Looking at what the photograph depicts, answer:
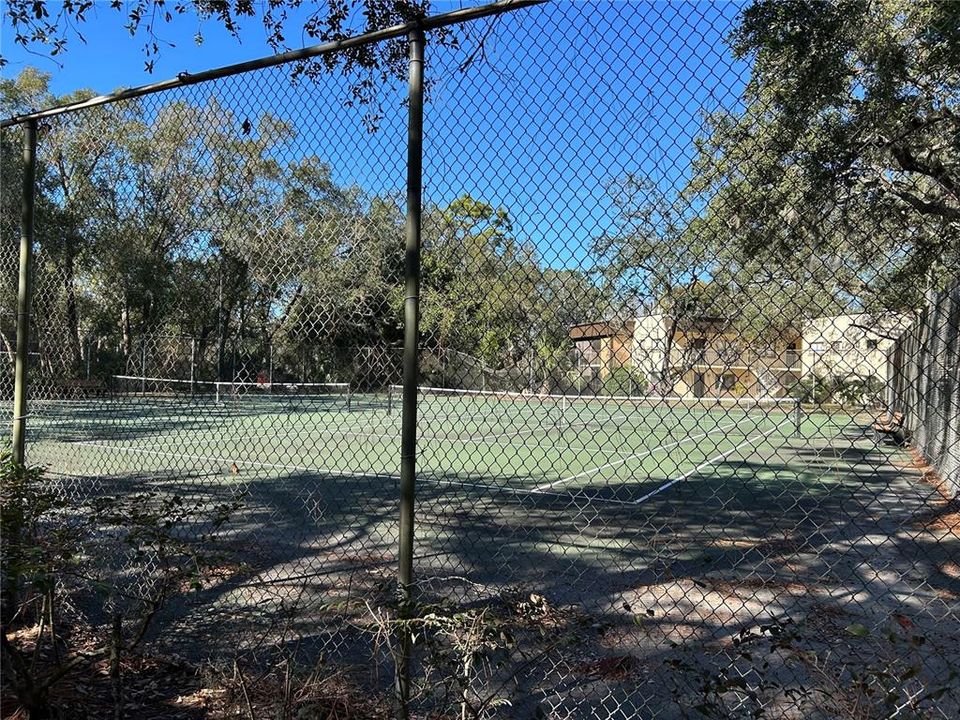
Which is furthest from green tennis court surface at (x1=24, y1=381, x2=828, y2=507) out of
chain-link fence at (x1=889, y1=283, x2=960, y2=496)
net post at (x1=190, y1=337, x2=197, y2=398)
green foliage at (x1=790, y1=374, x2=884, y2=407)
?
chain-link fence at (x1=889, y1=283, x2=960, y2=496)

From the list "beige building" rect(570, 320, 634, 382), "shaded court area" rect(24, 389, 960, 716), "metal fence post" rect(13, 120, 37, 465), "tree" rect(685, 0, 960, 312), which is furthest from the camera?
"metal fence post" rect(13, 120, 37, 465)

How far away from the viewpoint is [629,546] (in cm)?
689

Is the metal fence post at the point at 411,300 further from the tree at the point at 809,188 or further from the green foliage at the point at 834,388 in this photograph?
the green foliage at the point at 834,388

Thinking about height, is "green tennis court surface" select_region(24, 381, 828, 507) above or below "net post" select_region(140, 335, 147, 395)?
below

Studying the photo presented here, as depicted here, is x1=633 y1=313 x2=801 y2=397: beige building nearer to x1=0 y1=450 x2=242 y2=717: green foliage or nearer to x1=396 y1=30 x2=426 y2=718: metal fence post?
x1=396 y1=30 x2=426 y2=718: metal fence post

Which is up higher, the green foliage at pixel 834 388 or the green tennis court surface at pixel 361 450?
the green foliage at pixel 834 388

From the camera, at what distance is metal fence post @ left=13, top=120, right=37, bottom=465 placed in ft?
12.9

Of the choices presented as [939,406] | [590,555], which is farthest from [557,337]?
[939,406]

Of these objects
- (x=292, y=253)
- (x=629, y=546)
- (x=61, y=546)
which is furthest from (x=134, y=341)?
(x=629, y=546)

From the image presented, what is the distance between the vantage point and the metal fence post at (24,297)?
12.9ft

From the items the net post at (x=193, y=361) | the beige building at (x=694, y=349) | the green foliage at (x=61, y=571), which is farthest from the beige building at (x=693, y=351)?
the net post at (x=193, y=361)

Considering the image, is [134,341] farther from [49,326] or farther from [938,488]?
[938,488]

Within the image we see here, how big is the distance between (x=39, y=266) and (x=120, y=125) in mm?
2088

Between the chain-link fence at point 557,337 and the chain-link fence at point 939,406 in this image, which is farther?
the chain-link fence at point 939,406
